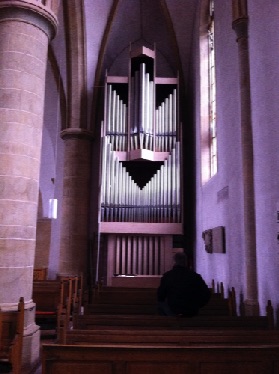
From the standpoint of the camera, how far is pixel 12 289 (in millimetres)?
5293

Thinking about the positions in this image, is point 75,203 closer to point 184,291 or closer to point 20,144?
point 20,144

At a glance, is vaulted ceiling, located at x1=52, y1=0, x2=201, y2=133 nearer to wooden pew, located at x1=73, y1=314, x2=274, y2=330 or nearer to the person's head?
the person's head

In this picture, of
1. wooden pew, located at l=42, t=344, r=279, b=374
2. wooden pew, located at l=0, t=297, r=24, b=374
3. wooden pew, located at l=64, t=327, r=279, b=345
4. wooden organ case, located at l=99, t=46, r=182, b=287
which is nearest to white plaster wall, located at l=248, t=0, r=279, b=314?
wooden pew, located at l=64, t=327, r=279, b=345

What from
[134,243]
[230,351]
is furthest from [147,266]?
[230,351]

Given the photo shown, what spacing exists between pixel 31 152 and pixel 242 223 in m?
3.33

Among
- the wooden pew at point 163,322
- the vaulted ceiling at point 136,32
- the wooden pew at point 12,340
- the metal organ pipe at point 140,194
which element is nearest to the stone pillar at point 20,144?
the wooden pew at point 12,340

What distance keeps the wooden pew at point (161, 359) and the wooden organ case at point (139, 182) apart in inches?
282

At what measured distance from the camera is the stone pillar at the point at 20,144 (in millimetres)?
5344

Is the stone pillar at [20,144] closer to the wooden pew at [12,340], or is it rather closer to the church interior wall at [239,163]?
the wooden pew at [12,340]

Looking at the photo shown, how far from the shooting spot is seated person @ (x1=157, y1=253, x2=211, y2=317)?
4.52m

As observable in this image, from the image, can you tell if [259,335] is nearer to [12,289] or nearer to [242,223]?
[242,223]

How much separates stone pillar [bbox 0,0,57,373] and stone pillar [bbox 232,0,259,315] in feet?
9.64

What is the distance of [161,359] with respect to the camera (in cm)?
289

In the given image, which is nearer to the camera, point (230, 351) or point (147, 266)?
point (230, 351)
